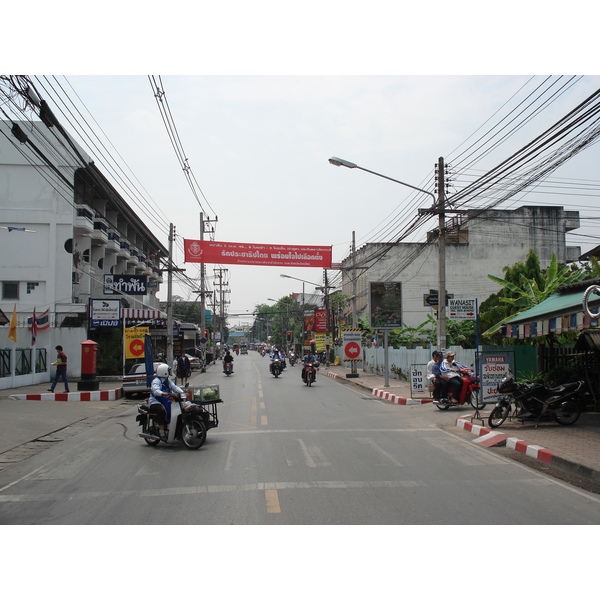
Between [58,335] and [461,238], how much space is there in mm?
30453

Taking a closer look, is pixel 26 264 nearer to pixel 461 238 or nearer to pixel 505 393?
pixel 505 393

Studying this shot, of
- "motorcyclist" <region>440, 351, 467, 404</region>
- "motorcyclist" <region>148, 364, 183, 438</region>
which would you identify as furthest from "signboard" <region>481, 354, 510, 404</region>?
"motorcyclist" <region>148, 364, 183, 438</region>

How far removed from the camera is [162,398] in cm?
1049

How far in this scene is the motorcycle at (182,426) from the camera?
10.4 m

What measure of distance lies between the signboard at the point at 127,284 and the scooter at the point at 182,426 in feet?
66.9

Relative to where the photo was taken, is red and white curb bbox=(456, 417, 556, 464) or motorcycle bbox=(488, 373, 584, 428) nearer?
red and white curb bbox=(456, 417, 556, 464)

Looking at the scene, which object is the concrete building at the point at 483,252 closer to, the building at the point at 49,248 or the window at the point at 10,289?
the building at the point at 49,248

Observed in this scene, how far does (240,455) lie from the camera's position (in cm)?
959

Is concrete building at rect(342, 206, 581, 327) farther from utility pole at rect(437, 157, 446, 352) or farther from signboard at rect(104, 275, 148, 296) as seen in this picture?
utility pole at rect(437, 157, 446, 352)

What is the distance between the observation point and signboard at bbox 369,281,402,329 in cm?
2347

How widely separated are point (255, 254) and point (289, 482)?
16.4 meters

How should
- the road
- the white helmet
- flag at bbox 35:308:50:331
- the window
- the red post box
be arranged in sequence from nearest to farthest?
the road → the white helmet → the red post box → flag at bbox 35:308:50:331 → the window

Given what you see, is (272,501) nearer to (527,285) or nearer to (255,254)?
(527,285)

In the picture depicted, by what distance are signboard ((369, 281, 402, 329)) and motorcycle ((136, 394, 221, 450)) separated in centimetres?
1355
